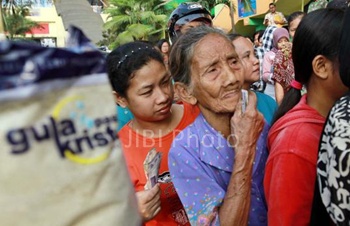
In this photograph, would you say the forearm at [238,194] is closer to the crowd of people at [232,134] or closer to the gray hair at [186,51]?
the crowd of people at [232,134]

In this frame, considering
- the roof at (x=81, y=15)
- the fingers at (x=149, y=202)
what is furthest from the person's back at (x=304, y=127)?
the roof at (x=81, y=15)

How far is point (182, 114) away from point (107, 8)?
102ft

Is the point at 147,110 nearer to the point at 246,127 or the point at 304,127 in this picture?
the point at 246,127

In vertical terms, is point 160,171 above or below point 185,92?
below

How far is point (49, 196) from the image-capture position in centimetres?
55

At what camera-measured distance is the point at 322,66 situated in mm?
1458

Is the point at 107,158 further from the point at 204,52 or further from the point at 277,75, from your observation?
the point at 277,75

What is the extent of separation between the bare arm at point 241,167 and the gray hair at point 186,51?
27 centimetres

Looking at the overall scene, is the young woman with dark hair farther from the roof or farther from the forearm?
the roof

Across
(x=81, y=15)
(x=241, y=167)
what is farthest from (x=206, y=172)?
(x=81, y=15)

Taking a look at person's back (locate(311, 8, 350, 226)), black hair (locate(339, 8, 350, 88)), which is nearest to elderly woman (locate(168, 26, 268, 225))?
person's back (locate(311, 8, 350, 226))

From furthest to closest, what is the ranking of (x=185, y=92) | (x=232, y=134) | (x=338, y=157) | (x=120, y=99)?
(x=120, y=99)
(x=185, y=92)
(x=232, y=134)
(x=338, y=157)

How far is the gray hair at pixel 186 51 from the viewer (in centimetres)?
166

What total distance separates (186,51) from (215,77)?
0.16 metres
